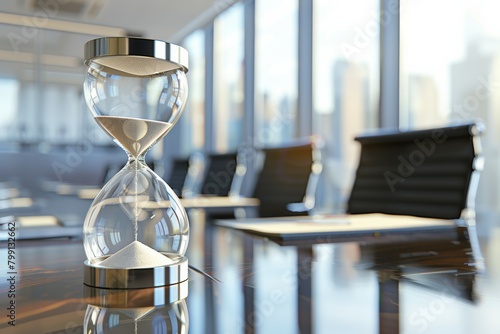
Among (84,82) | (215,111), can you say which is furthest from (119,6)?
(84,82)

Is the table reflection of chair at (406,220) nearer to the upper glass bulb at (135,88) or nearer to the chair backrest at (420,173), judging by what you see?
the chair backrest at (420,173)

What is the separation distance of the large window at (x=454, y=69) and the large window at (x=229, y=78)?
263cm

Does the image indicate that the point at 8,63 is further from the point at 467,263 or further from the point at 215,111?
the point at 467,263

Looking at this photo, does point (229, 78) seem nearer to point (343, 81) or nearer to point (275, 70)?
point (275, 70)

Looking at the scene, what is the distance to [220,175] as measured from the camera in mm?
3430

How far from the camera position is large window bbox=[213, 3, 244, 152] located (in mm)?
5680

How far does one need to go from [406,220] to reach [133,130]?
0.89 metres

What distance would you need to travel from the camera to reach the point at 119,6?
19.5 feet

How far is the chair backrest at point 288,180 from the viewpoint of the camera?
2.44 meters

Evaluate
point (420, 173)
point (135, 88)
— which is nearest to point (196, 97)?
point (420, 173)

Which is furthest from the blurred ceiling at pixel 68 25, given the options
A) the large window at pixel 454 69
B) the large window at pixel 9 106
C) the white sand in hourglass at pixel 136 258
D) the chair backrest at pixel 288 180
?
the white sand in hourglass at pixel 136 258

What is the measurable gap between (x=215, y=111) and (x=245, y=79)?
3.70ft

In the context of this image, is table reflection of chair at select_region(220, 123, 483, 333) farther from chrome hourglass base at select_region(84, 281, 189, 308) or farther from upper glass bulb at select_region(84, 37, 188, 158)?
upper glass bulb at select_region(84, 37, 188, 158)

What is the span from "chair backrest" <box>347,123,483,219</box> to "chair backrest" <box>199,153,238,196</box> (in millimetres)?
1516
